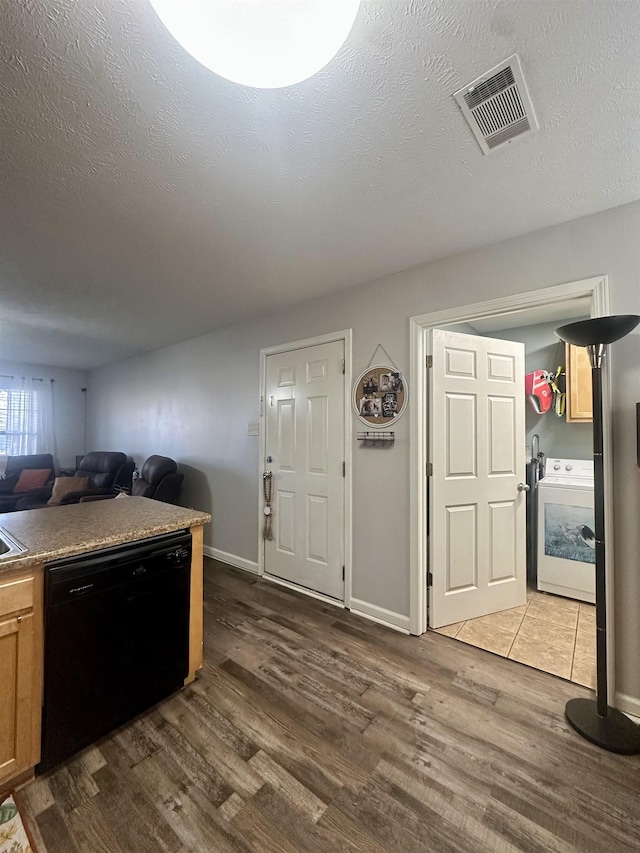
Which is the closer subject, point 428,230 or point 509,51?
point 509,51

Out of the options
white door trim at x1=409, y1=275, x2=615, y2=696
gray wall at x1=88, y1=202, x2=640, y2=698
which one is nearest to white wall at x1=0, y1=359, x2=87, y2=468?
gray wall at x1=88, y1=202, x2=640, y2=698

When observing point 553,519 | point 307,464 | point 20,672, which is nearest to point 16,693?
point 20,672

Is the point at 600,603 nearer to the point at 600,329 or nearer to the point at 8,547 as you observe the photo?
the point at 600,329

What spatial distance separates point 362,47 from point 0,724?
8.14 feet

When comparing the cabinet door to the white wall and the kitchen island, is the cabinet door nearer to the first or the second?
the kitchen island

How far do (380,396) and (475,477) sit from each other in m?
0.89

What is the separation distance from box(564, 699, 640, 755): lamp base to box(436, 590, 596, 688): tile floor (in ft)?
0.72

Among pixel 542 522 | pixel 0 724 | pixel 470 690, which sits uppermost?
pixel 542 522

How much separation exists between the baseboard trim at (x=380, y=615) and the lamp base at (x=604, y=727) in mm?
913

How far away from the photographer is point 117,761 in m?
1.37

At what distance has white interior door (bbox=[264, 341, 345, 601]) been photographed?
2719mm

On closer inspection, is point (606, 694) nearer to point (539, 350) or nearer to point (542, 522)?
point (542, 522)

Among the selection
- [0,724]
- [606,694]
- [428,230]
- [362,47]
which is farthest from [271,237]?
[606,694]

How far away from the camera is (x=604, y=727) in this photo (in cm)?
151
